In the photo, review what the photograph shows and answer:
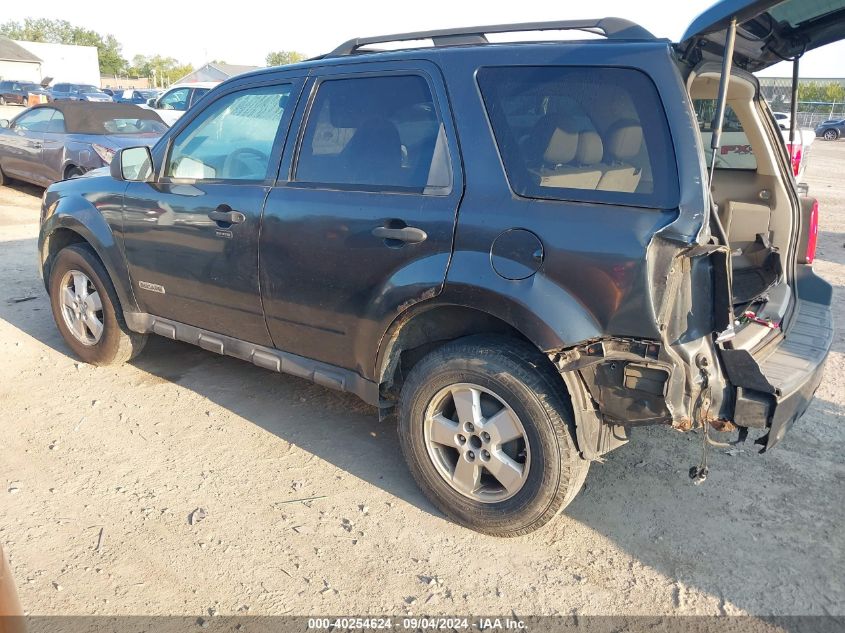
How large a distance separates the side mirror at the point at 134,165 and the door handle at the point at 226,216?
706 millimetres

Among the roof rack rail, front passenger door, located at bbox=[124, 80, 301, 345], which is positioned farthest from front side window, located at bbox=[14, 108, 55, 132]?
the roof rack rail

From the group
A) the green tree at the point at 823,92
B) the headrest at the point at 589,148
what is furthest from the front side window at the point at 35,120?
the green tree at the point at 823,92

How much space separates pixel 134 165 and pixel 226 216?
1001mm

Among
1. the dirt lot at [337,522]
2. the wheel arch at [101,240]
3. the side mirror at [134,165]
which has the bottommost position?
the dirt lot at [337,522]

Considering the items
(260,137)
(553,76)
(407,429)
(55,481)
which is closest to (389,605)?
(407,429)

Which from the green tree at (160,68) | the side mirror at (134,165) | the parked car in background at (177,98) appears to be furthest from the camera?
the green tree at (160,68)

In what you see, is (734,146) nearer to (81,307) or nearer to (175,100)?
(81,307)

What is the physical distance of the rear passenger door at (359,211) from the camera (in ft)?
9.72

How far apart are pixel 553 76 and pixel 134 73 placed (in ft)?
362

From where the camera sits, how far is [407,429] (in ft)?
10.4

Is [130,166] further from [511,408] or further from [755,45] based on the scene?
[755,45]

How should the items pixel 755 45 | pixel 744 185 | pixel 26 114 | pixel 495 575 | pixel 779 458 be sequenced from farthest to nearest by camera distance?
1. pixel 26 114
2. pixel 744 185
3. pixel 779 458
4. pixel 755 45
5. pixel 495 575

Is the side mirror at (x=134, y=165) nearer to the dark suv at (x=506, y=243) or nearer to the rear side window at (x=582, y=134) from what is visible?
the dark suv at (x=506, y=243)

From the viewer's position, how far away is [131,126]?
33.7ft
